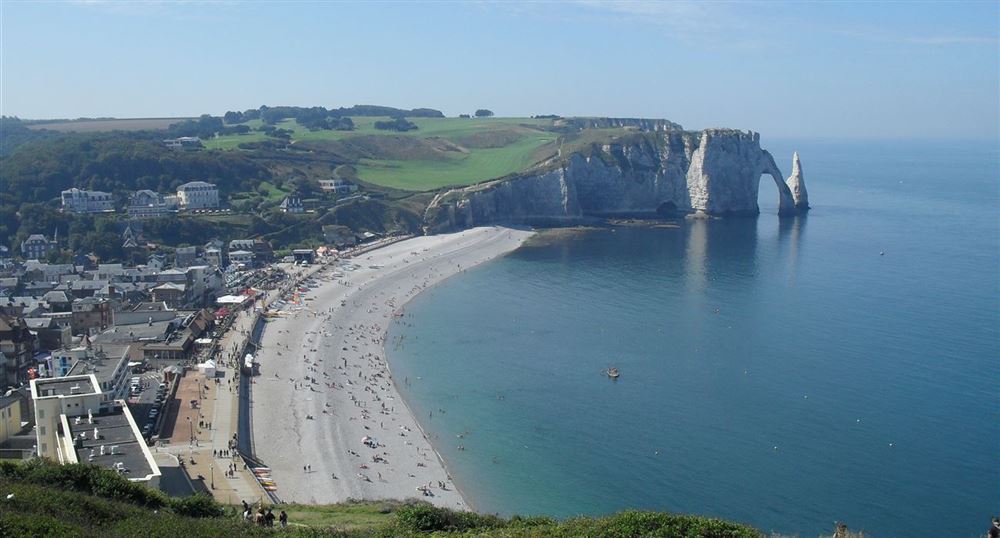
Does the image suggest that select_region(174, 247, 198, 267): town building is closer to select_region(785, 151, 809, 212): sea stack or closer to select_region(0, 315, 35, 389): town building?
select_region(0, 315, 35, 389): town building

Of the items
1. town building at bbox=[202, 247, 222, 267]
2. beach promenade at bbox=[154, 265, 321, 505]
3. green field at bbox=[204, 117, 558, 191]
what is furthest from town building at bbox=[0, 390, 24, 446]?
green field at bbox=[204, 117, 558, 191]

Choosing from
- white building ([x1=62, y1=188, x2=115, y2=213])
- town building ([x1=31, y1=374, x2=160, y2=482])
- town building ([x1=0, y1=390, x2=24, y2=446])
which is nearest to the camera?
town building ([x1=31, y1=374, x2=160, y2=482])

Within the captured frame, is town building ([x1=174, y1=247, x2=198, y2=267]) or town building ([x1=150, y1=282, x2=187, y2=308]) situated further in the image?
town building ([x1=174, y1=247, x2=198, y2=267])

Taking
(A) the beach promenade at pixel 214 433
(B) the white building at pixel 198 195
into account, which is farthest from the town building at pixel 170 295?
(B) the white building at pixel 198 195

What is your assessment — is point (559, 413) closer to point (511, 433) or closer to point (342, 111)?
point (511, 433)

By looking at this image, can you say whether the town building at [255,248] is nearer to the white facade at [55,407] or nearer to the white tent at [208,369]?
the white tent at [208,369]

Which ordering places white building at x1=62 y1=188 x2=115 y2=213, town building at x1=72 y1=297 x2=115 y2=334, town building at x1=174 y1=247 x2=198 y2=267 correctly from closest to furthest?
town building at x1=72 y1=297 x2=115 y2=334, town building at x1=174 y1=247 x2=198 y2=267, white building at x1=62 y1=188 x2=115 y2=213

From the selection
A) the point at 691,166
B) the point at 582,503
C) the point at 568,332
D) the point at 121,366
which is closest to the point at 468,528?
the point at 582,503
